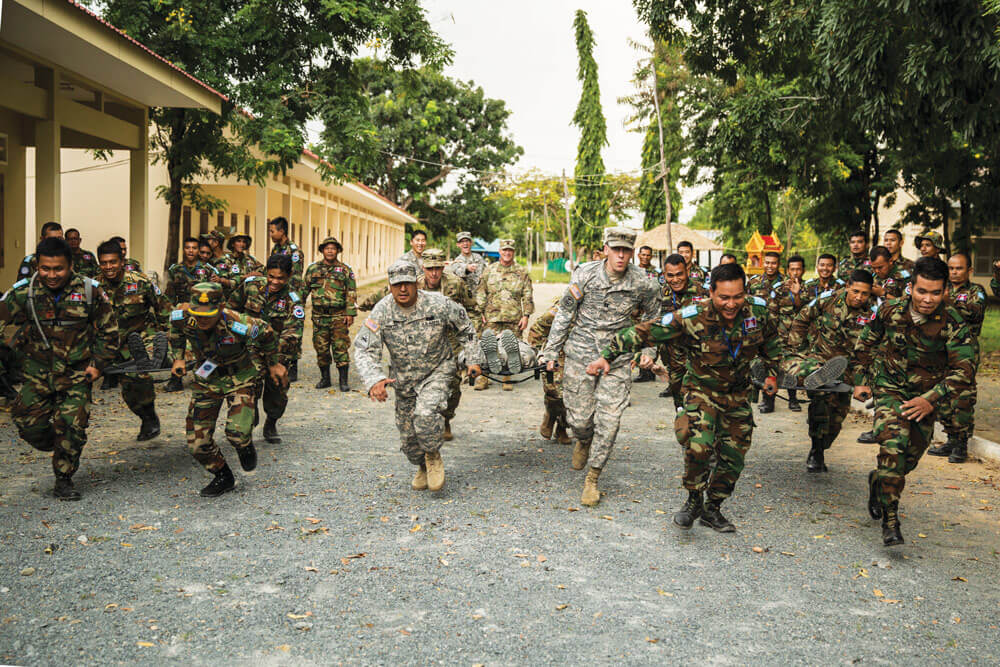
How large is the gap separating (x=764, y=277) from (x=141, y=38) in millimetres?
12514


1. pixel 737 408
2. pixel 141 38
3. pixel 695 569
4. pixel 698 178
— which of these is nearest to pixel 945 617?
pixel 695 569

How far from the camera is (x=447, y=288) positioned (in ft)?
33.1

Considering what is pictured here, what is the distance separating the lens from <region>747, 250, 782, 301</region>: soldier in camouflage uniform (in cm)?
1084

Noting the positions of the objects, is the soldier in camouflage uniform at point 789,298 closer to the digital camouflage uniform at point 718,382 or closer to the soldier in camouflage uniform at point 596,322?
the soldier in camouflage uniform at point 596,322

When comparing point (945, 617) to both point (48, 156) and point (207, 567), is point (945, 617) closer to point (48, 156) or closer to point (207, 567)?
point (207, 567)

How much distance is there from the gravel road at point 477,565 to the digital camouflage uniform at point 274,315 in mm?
594

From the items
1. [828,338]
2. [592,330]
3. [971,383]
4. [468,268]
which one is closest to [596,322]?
[592,330]

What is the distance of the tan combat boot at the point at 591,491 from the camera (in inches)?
241

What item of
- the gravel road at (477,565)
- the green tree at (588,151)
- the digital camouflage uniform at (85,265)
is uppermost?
the green tree at (588,151)

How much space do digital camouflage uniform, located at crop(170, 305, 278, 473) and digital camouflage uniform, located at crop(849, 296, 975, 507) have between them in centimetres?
456

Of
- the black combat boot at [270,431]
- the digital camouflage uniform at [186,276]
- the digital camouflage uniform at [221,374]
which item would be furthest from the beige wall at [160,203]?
the digital camouflage uniform at [221,374]

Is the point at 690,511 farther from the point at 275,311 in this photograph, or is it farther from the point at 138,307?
the point at 138,307

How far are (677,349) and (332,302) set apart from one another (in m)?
6.09

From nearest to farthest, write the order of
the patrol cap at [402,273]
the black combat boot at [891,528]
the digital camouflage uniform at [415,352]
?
1. the black combat boot at [891,528]
2. the patrol cap at [402,273]
3. the digital camouflage uniform at [415,352]
